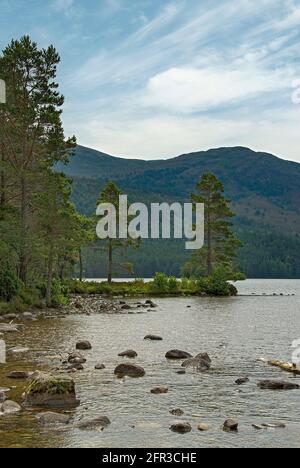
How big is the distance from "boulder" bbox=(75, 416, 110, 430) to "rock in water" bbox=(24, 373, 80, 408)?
5.58 feet

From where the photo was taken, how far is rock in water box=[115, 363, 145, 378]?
17703 millimetres

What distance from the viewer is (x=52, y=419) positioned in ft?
39.0

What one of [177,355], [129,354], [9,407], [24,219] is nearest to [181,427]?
[9,407]

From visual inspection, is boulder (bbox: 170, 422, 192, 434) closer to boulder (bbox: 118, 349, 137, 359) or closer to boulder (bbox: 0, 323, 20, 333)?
boulder (bbox: 118, 349, 137, 359)

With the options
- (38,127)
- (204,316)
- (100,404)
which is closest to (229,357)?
(100,404)

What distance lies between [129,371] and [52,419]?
621 cm

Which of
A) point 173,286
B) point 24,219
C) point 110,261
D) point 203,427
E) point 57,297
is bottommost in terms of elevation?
point 173,286

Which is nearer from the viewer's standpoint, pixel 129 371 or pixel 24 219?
pixel 129 371

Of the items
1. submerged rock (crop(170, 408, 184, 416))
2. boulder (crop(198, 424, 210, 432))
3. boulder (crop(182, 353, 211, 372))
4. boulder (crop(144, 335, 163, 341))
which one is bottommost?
boulder (crop(144, 335, 163, 341))

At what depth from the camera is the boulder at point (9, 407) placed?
12.6 metres

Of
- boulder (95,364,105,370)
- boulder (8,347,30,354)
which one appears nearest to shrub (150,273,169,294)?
boulder (8,347,30,354)

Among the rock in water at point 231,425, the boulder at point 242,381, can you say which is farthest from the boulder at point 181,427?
the boulder at point 242,381

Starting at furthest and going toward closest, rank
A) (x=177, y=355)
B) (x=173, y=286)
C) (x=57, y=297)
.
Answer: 1. (x=173, y=286)
2. (x=57, y=297)
3. (x=177, y=355)

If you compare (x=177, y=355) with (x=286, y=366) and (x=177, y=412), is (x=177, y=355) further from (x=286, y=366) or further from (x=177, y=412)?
(x=177, y=412)
